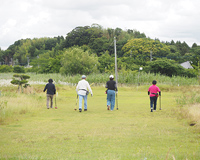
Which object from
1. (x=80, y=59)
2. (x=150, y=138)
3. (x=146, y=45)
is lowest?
(x=150, y=138)

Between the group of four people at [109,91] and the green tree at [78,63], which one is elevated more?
the green tree at [78,63]

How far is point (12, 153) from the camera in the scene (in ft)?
22.9

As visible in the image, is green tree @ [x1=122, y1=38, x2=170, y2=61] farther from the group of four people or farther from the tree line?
the group of four people

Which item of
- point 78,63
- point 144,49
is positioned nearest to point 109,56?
point 144,49

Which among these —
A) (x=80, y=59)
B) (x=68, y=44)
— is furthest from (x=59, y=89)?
(x=68, y=44)

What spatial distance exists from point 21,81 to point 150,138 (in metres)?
21.9

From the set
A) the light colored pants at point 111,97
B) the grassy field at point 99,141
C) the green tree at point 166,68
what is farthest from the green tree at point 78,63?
the grassy field at point 99,141

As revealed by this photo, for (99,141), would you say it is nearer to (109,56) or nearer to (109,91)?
(109,91)

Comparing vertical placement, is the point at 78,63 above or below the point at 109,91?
above

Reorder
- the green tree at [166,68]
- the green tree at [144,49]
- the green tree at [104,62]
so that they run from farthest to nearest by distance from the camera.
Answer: the green tree at [144,49] < the green tree at [104,62] < the green tree at [166,68]

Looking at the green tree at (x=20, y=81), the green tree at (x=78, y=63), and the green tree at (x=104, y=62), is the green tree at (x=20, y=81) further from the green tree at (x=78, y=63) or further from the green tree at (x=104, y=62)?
the green tree at (x=104, y=62)

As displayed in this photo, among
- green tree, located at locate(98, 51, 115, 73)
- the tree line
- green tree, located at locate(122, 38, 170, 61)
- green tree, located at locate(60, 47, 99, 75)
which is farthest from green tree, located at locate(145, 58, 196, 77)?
green tree, located at locate(122, 38, 170, 61)

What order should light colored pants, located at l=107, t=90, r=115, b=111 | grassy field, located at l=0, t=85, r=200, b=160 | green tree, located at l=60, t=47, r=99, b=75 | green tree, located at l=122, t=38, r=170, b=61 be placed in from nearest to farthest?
grassy field, located at l=0, t=85, r=200, b=160 < light colored pants, located at l=107, t=90, r=115, b=111 < green tree, located at l=60, t=47, r=99, b=75 < green tree, located at l=122, t=38, r=170, b=61

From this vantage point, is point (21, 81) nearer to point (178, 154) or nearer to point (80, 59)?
point (178, 154)
